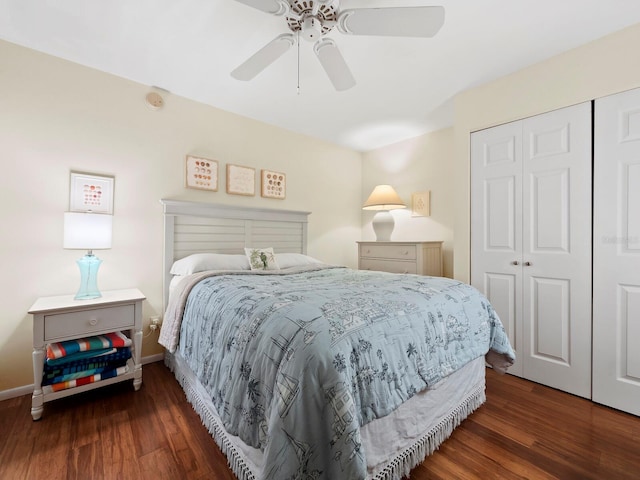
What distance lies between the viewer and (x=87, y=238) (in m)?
1.96

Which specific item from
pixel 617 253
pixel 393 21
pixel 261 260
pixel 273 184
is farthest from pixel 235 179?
pixel 617 253

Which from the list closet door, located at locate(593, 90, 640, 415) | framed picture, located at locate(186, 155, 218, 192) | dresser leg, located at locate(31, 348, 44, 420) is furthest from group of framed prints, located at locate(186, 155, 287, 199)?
closet door, located at locate(593, 90, 640, 415)

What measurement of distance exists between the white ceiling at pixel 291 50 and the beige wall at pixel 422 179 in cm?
69

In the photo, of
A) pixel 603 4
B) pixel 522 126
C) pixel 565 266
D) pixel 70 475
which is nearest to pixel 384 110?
pixel 522 126

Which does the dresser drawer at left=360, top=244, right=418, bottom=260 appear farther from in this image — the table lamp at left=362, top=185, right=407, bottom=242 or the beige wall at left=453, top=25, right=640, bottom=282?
the beige wall at left=453, top=25, right=640, bottom=282

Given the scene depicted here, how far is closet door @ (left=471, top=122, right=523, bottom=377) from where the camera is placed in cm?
237

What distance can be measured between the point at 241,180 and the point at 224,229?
584mm

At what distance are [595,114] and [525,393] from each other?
80.0 inches

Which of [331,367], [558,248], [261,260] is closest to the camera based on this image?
[331,367]

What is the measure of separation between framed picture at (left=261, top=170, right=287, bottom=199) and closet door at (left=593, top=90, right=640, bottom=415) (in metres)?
2.79

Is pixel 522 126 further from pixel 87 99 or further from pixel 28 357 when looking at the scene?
pixel 28 357

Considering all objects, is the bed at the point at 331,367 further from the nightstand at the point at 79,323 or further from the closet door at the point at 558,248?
the closet door at the point at 558,248

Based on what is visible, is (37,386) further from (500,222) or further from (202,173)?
(500,222)

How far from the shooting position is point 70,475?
52.4 inches
